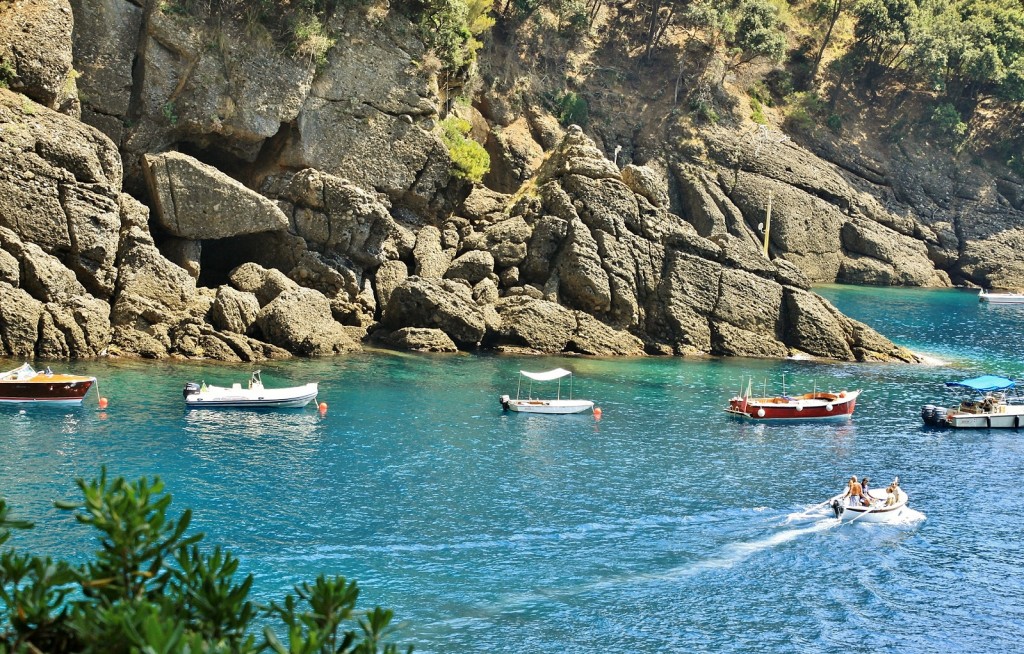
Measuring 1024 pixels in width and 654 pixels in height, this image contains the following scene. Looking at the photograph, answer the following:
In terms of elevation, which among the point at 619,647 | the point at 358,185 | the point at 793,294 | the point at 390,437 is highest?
the point at 358,185

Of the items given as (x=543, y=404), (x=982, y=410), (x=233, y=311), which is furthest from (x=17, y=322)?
(x=982, y=410)

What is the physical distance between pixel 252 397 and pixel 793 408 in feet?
90.1

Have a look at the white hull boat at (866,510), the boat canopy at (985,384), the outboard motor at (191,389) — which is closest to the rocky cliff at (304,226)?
the outboard motor at (191,389)

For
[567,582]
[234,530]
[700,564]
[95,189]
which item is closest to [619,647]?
[567,582]

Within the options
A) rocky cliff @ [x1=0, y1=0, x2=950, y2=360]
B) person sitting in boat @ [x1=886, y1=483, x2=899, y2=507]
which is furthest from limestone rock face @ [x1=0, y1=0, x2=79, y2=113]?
person sitting in boat @ [x1=886, y1=483, x2=899, y2=507]

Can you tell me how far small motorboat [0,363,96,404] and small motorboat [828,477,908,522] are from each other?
32217 mm

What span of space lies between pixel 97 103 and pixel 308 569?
3983 cm

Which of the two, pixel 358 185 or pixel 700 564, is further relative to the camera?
pixel 358 185

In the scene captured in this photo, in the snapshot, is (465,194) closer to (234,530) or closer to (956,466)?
(956,466)

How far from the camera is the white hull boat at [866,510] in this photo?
124 feet

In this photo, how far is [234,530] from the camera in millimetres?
32781

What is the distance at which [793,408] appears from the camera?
2115 inches

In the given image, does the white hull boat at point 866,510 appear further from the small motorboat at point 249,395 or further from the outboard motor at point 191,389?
the outboard motor at point 191,389

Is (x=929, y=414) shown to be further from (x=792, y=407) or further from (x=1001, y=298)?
(x=1001, y=298)
